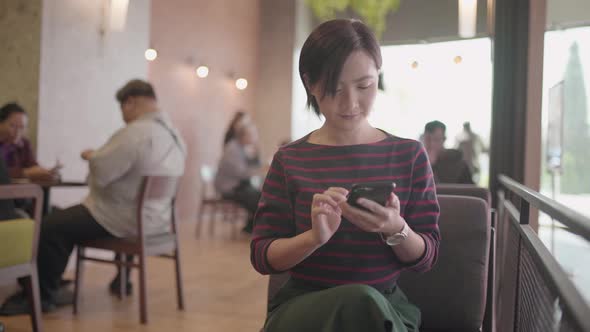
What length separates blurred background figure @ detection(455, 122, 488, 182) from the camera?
3.62 m

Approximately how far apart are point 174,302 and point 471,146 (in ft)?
7.25

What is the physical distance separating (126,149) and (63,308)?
98cm

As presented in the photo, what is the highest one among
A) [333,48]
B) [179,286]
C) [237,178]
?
[333,48]

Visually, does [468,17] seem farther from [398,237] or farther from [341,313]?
[341,313]

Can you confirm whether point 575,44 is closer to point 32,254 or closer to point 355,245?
point 355,245

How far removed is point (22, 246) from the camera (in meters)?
2.21

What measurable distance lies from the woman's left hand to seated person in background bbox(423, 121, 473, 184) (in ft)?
7.17

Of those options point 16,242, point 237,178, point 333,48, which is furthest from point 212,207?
point 333,48

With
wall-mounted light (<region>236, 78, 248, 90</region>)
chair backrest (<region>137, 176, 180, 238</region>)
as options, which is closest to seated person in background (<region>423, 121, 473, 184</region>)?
chair backrest (<region>137, 176, 180, 238</region>)

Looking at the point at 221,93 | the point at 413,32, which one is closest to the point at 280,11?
the point at 221,93

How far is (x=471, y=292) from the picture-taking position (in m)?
1.42

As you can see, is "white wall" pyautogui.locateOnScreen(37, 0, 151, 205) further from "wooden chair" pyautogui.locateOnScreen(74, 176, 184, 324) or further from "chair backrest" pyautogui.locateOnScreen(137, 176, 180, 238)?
"chair backrest" pyautogui.locateOnScreen(137, 176, 180, 238)

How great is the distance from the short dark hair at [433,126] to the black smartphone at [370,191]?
2.50 meters

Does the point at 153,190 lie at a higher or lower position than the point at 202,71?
lower
